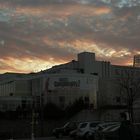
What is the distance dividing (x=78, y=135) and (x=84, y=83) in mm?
74438

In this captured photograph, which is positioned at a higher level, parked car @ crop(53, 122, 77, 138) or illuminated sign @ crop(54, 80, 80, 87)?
illuminated sign @ crop(54, 80, 80, 87)

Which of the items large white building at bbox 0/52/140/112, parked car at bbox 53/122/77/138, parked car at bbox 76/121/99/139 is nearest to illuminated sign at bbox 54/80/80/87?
large white building at bbox 0/52/140/112

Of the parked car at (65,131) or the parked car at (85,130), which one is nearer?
the parked car at (85,130)

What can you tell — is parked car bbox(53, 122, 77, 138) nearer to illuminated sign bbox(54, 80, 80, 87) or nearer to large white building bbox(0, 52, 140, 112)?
large white building bbox(0, 52, 140, 112)

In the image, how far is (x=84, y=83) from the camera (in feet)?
378

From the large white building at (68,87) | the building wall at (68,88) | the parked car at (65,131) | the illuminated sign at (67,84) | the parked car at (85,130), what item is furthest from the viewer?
the illuminated sign at (67,84)

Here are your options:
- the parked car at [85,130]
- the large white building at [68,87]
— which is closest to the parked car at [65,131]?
the parked car at [85,130]

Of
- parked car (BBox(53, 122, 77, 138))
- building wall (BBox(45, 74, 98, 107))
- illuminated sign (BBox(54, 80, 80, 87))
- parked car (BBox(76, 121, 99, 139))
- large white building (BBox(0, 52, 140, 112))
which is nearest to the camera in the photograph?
parked car (BBox(76, 121, 99, 139))

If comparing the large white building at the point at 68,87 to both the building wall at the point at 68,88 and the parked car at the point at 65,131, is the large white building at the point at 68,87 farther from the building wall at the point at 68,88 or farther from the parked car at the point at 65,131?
the parked car at the point at 65,131

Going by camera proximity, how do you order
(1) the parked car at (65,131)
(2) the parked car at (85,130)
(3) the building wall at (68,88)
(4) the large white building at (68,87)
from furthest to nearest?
(4) the large white building at (68,87) → (3) the building wall at (68,88) → (1) the parked car at (65,131) → (2) the parked car at (85,130)

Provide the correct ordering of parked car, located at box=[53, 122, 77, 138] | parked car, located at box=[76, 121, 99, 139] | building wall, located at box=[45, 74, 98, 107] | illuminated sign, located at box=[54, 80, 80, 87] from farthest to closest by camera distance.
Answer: illuminated sign, located at box=[54, 80, 80, 87] → building wall, located at box=[45, 74, 98, 107] → parked car, located at box=[53, 122, 77, 138] → parked car, located at box=[76, 121, 99, 139]

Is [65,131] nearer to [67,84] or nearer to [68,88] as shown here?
[68,88]

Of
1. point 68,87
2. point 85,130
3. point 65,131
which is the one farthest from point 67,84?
point 85,130

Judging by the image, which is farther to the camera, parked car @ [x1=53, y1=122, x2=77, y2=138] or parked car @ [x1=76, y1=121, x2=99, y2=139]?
parked car @ [x1=53, y1=122, x2=77, y2=138]
